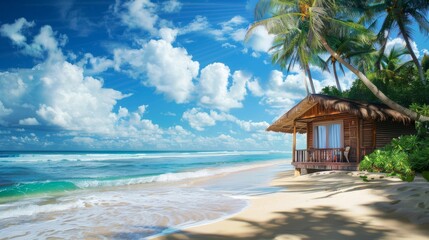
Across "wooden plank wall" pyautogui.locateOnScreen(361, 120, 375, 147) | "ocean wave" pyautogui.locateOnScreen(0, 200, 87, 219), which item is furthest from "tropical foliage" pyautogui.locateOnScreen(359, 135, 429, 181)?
"ocean wave" pyautogui.locateOnScreen(0, 200, 87, 219)

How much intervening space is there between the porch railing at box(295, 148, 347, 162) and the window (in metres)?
1.04

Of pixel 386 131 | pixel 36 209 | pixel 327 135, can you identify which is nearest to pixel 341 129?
pixel 327 135

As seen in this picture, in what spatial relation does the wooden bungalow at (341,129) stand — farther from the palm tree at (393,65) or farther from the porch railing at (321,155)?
the palm tree at (393,65)

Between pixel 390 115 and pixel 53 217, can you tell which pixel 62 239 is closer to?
pixel 53 217

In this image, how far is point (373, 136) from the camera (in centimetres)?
1461

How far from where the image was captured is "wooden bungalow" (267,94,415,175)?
13.5 metres

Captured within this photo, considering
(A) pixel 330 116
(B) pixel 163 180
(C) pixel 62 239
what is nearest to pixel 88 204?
(C) pixel 62 239

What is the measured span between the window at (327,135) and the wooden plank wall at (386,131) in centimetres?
155

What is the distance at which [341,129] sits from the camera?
50.6 ft

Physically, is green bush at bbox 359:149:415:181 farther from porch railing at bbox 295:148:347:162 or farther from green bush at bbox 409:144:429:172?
porch railing at bbox 295:148:347:162

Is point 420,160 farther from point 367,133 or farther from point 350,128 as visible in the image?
point 350,128

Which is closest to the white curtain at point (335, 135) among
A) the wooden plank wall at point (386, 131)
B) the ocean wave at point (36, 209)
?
the wooden plank wall at point (386, 131)

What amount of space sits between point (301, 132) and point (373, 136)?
7312mm

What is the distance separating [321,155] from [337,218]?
30.5 ft
